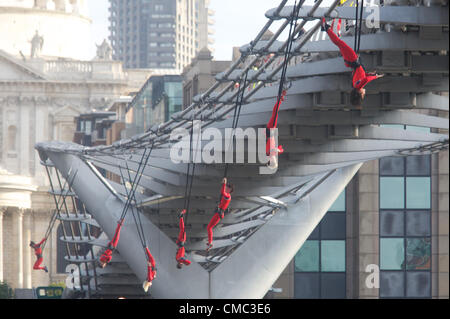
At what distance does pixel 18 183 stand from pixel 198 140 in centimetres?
10527

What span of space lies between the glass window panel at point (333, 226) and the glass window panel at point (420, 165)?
3697 mm

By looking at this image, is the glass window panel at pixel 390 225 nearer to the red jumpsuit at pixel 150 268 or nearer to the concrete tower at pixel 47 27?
the red jumpsuit at pixel 150 268

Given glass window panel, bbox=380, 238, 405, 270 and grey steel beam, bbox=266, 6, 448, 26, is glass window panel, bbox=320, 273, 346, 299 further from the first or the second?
grey steel beam, bbox=266, 6, 448, 26

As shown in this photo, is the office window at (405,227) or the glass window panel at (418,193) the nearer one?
the office window at (405,227)

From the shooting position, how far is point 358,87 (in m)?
20.0

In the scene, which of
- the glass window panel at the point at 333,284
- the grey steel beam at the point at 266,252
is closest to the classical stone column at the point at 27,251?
the glass window panel at the point at 333,284

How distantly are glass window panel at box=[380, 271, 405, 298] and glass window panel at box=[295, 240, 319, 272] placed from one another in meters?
3.00

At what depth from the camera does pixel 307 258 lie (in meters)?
57.9

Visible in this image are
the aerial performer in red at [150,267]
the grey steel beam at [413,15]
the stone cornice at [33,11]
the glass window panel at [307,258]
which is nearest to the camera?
the grey steel beam at [413,15]

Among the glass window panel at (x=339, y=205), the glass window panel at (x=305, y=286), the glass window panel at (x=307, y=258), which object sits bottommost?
the glass window panel at (x=305, y=286)

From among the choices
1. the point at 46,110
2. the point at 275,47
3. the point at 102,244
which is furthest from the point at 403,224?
the point at 46,110

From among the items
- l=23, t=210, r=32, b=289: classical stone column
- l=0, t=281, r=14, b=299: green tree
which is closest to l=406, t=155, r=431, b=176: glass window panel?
l=0, t=281, r=14, b=299: green tree

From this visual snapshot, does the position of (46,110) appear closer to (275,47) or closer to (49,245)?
(49,245)

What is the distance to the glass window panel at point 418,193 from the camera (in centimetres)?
5712
